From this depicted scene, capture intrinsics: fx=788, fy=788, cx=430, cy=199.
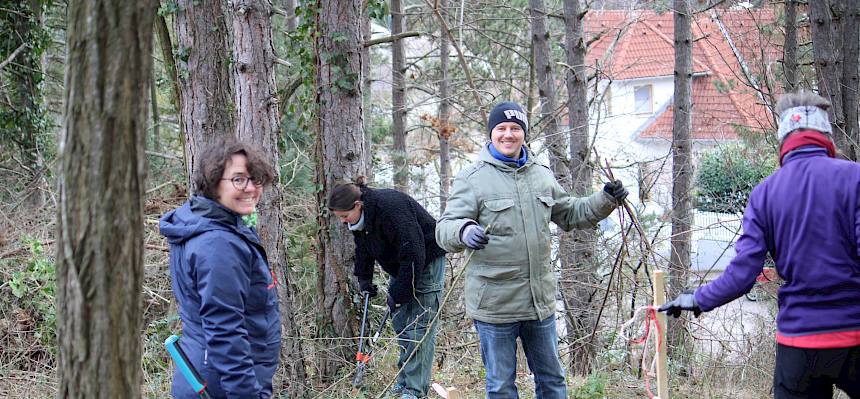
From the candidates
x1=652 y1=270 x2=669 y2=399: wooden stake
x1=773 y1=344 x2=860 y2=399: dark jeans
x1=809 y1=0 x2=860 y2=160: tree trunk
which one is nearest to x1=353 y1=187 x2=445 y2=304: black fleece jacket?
x1=652 y1=270 x2=669 y2=399: wooden stake

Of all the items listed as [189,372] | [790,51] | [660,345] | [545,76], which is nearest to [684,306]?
[660,345]

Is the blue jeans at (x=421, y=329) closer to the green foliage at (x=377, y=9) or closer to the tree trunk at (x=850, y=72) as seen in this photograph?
the green foliage at (x=377, y=9)

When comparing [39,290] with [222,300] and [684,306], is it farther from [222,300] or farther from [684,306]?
[684,306]

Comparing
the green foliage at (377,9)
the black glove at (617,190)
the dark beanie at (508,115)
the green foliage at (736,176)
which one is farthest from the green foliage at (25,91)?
the green foliage at (736,176)

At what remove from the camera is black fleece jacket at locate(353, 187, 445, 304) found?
210 inches

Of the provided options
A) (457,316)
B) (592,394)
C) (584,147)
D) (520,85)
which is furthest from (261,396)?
(520,85)

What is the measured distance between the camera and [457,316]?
7.52 meters

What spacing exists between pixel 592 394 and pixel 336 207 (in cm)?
216

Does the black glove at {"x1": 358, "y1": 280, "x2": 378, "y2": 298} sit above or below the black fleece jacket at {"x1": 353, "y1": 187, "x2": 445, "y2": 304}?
below

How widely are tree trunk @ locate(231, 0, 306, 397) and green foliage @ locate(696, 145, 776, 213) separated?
4.66 metres

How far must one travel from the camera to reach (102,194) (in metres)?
2.38

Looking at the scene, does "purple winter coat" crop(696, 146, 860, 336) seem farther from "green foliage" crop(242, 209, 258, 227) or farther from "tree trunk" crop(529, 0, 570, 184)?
"tree trunk" crop(529, 0, 570, 184)

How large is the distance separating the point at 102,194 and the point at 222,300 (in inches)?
28.1

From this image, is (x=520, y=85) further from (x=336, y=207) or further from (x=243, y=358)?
(x=243, y=358)
